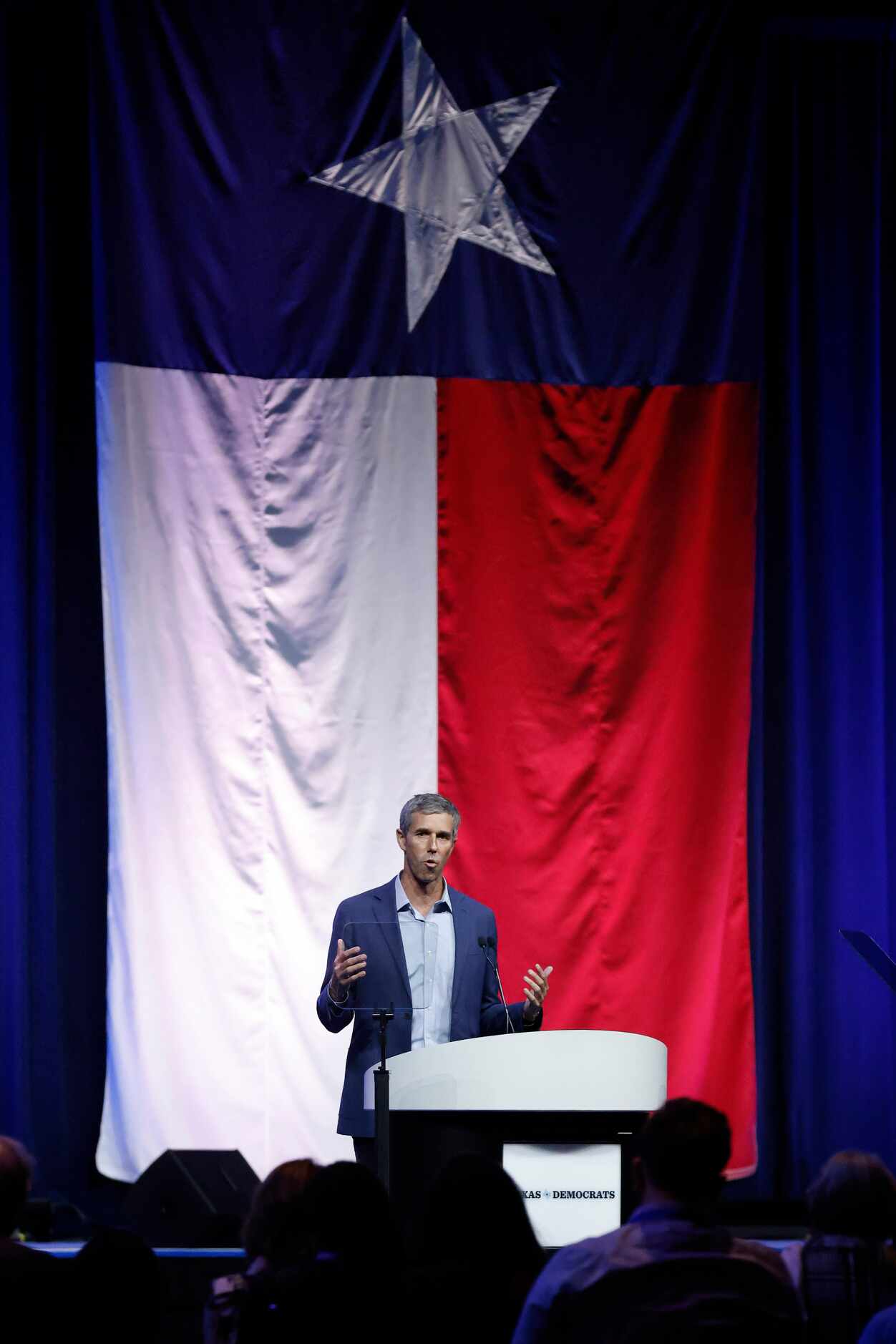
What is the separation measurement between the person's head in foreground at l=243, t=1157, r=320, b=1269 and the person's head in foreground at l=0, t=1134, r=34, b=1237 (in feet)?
1.21

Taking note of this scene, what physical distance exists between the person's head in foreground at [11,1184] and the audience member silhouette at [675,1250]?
834 mm

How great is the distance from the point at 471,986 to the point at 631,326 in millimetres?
2940

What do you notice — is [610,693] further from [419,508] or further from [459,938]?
[459,938]

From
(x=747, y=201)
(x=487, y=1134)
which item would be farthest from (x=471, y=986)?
(x=747, y=201)

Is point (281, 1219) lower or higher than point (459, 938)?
lower

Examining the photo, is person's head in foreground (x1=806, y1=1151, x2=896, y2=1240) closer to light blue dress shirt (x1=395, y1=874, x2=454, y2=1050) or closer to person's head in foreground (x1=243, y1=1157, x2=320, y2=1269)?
person's head in foreground (x1=243, y1=1157, x2=320, y2=1269)

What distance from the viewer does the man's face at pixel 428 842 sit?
4234mm

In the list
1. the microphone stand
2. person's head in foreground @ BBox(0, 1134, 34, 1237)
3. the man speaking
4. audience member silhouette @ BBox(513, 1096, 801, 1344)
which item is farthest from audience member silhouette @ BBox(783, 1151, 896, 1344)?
the man speaking

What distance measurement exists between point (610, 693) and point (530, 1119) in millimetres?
2750

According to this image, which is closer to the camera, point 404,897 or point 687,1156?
point 687,1156

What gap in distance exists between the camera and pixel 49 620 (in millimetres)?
5766

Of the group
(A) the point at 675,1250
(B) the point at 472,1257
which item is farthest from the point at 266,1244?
(A) the point at 675,1250

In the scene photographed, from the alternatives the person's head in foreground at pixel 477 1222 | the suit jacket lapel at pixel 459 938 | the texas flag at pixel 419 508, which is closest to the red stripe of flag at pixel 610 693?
the texas flag at pixel 419 508

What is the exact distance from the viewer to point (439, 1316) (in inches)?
86.4
